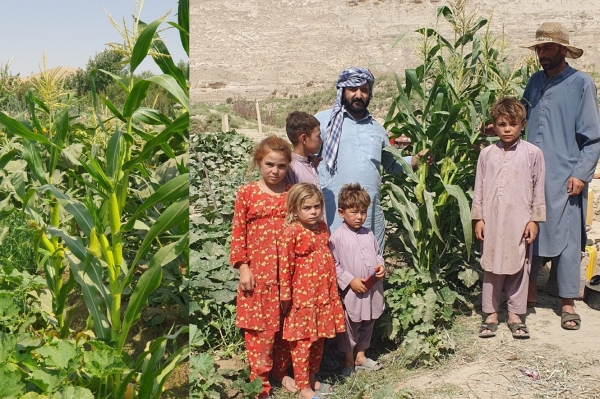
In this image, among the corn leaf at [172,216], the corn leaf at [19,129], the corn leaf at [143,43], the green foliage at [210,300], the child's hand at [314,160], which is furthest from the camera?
the child's hand at [314,160]

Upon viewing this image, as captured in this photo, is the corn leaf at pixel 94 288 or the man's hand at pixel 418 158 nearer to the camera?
the corn leaf at pixel 94 288

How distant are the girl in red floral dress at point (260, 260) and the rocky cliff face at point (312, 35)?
3274cm

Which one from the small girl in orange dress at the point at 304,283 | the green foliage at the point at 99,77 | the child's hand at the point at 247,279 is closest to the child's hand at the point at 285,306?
the small girl in orange dress at the point at 304,283

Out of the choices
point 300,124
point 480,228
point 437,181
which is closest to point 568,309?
point 480,228

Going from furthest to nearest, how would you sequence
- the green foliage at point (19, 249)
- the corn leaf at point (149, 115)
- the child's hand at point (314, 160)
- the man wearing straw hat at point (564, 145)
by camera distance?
the green foliage at point (19, 249) < the man wearing straw hat at point (564, 145) < the child's hand at point (314, 160) < the corn leaf at point (149, 115)

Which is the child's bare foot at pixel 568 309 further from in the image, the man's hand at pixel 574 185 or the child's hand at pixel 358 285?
the child's hand at pixel 358 285

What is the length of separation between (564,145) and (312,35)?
133 ft

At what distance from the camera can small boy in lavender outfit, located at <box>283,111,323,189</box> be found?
2916 millimetres

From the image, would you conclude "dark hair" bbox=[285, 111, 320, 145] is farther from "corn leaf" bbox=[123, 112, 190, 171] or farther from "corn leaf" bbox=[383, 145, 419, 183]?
"corn leaf" bbox=[123, 112, 190, 171]

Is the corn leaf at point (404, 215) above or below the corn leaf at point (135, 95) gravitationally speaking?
below

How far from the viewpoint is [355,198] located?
296 cm

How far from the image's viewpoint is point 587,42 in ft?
123

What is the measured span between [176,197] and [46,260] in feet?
3.54

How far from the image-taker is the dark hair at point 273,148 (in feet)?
8.74
